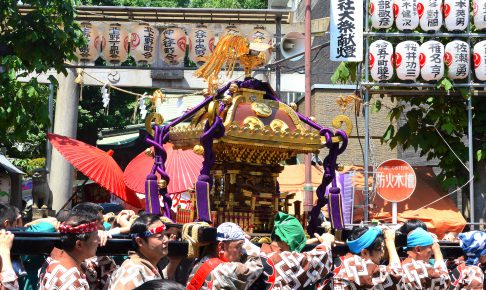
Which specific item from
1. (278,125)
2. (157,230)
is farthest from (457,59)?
(157,230)

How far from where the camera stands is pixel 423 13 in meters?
13.7

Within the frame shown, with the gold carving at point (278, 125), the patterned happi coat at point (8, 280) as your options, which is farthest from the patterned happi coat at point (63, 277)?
the gold carving at point (278, 125)

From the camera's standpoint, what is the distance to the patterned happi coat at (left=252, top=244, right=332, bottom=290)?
6.16 m

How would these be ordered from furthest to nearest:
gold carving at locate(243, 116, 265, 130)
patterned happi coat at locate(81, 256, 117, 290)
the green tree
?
the green tree
gold carving at locate(243, 116, 265, 130)
patterned happi coat at locate(81, 256, 117, 290)

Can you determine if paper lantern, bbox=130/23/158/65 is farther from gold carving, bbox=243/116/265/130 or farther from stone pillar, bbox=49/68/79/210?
gold carving, bbox=243/116/265/130

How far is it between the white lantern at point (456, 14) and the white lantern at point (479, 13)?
26cm

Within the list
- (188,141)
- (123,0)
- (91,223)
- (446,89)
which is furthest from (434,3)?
(123,0)

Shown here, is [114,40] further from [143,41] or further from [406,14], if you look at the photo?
[406,14]

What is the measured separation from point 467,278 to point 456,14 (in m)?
7.68

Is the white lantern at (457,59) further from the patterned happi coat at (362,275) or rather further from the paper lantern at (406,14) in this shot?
the patterned happi coat at (362,275)

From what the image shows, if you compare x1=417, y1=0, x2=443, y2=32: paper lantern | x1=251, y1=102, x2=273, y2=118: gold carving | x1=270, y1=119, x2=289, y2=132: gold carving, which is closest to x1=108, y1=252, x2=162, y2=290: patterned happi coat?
x1=270, y1=119, x2=289, y2=132: gold carving

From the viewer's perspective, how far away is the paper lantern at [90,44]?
57.0 ft

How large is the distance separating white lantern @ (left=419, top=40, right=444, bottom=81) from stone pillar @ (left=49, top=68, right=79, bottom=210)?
815 centimetres

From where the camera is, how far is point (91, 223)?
4.85 m
